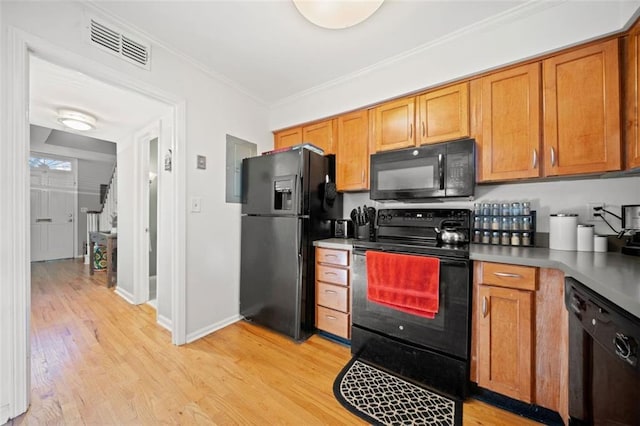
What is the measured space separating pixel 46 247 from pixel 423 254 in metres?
7.78

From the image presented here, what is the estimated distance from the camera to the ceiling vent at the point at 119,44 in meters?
1.53

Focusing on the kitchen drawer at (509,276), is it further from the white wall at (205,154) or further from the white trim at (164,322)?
the white trim at (164,322)

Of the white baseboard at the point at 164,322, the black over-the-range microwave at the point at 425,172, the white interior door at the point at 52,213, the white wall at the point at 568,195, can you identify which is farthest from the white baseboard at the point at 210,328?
the white interior door at the point at 52,213

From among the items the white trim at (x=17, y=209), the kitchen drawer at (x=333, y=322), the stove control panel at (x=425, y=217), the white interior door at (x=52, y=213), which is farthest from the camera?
the white interior door at (x=52, y=213)

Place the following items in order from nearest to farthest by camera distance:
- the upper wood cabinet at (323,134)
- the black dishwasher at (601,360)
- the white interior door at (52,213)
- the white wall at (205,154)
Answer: the black dishwasher at (601,360), the white wall at (205,154), the upper wood cabinet at (323,134), the white interior door at (52,213)

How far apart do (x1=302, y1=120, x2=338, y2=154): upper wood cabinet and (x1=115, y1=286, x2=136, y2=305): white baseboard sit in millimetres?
2937

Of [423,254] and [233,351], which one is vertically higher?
[423,254]

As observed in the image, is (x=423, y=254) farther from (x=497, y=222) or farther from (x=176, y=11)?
(x=176, y=11)

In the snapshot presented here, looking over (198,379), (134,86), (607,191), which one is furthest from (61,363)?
(607,191)

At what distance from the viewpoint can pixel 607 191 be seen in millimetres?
1552

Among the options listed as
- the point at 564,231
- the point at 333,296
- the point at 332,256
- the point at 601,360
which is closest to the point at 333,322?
the point at 333,296

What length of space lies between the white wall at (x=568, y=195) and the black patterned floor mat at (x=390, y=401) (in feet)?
4.68

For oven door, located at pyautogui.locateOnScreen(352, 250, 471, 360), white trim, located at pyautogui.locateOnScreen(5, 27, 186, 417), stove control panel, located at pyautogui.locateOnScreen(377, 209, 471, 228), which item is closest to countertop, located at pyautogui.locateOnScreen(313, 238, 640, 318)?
oven door, located at pyautogui.locateOnScreen(352, 250, 471, 360)

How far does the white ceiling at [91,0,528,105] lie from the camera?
1521mm
